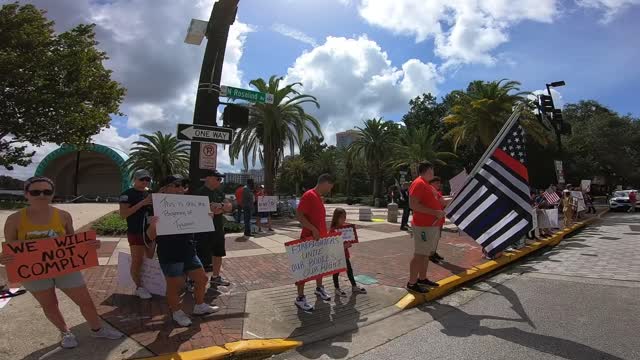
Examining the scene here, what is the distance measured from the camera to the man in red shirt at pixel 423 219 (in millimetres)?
6512

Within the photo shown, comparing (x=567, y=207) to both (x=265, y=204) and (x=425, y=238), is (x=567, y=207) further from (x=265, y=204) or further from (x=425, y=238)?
(x=425, y=238)

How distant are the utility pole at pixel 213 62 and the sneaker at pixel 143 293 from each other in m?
2.11

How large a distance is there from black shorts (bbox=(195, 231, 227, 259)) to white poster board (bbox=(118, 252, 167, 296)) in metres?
0.74

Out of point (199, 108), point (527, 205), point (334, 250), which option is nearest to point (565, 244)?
point (527, 205)

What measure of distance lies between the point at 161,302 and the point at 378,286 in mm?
3397

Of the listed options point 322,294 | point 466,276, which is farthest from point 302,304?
point 466,276

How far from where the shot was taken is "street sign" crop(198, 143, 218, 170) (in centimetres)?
709

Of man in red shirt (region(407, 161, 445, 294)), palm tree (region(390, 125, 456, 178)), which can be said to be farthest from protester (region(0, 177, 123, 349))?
palm tree (region(390, 125, 456, 178))

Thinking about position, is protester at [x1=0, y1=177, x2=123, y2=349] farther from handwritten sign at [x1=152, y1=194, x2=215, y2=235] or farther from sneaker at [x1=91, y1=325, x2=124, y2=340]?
handwritten sign at [x1=152, y1=194, x2=215, y2=235]

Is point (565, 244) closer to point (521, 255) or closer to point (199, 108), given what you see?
point (521, 255)

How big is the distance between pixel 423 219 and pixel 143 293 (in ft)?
13.4

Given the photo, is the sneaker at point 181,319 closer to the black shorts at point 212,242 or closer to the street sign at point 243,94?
the black shorts at point 212,242

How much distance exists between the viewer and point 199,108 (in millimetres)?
7320

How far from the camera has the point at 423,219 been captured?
6.63 meters
